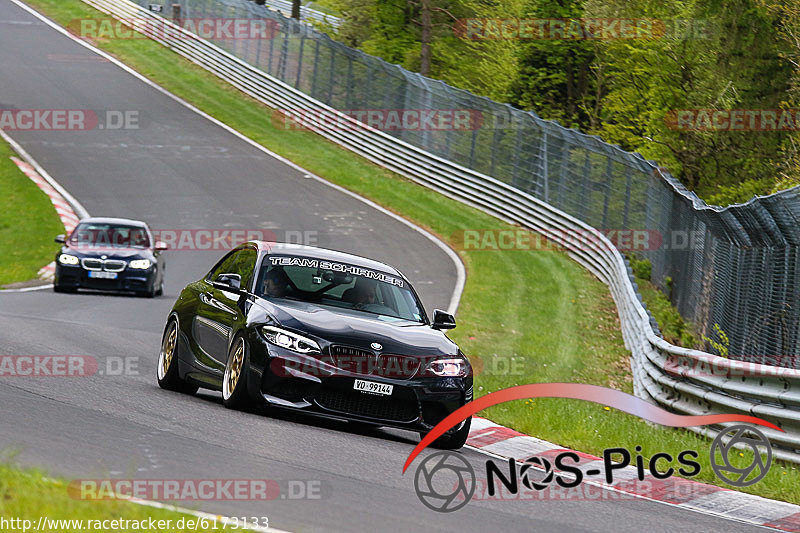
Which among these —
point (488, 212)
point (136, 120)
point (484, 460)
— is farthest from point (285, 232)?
point (484, 460)

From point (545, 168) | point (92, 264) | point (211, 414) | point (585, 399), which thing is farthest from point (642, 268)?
point (211, 414)

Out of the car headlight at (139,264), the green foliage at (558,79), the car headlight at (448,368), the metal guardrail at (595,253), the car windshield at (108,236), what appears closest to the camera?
the car headlight at (448,368)

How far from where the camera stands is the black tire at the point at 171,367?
37.3ft

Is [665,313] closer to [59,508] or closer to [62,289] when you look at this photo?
[62,289]

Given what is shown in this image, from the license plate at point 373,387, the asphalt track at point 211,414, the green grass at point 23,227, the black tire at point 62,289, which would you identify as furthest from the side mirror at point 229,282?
the green grass at point 23,227

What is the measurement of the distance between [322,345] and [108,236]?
582 inches

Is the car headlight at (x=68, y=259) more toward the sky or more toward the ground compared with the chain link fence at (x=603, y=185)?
more toward the ground

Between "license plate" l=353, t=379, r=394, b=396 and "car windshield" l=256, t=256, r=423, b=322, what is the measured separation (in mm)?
1241

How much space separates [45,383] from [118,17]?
49252 mm

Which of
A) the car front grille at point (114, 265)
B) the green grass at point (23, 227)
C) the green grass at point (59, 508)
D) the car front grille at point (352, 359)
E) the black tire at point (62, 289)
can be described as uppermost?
the green grass at point (59, 508)

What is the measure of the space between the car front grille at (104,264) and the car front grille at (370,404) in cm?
1387

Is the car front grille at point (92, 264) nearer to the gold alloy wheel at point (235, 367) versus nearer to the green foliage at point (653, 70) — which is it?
the gold alloy wheel at point (235, 367)

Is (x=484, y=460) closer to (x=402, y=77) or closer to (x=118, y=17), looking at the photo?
(x=402, y=77)

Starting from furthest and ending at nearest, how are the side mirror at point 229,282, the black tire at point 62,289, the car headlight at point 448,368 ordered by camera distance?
the black tire at point 62,289 → the side mirror at point 229,282 → the car headlight at point 448,368
